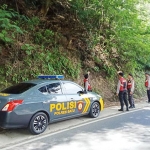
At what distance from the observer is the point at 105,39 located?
16078 mm

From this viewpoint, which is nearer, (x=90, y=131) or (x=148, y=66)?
(x=90, y=131)

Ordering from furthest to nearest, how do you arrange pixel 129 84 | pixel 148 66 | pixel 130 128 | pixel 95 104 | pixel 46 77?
pixel 148 66 < pixel 129 84 < pixel 95 104 < pixel 46 77 < pixel 130 128

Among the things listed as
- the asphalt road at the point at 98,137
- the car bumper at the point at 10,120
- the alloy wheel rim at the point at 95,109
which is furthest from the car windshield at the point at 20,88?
the alloy wheel rim at the point at 95,109

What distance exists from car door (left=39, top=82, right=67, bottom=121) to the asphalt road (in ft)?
1.79

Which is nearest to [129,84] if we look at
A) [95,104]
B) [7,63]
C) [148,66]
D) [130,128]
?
[95,104]

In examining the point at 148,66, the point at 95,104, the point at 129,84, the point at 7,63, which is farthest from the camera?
the point at 148,66

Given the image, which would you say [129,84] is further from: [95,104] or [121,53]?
[121,53]

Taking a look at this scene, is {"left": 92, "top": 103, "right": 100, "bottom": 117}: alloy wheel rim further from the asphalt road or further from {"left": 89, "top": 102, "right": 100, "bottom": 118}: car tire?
the asphalt road

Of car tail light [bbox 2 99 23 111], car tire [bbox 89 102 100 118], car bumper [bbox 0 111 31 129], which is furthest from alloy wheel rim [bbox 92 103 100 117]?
car tail light [bbox 2 99 23 111]

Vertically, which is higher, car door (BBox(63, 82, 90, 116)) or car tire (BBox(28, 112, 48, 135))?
car door (BBox(63, 82, 90, 116))

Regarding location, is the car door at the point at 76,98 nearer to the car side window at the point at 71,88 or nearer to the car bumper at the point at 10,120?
the car side window at the point at 71,88

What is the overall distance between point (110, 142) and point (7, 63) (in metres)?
6.25

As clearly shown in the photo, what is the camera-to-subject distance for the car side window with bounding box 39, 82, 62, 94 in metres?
6.71

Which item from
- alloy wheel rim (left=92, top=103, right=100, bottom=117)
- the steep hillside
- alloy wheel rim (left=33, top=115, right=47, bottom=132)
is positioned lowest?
alloy wheel rim (left=33, top=115, right=47, bottom=132)
